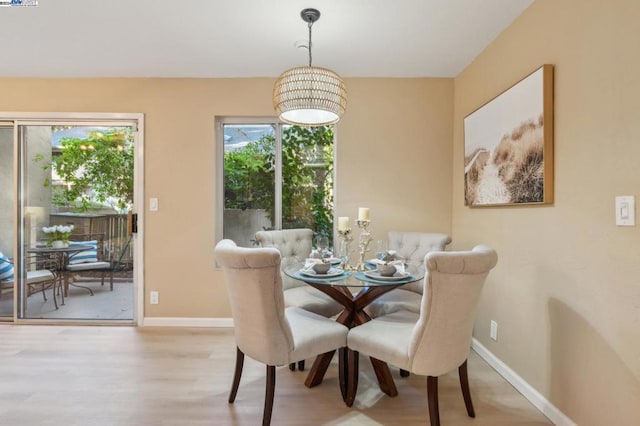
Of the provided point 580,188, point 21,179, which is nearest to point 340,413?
point 580,188

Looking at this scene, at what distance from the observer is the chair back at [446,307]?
1.42 metres

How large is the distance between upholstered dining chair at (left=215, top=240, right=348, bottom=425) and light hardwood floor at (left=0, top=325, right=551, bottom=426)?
38 cm

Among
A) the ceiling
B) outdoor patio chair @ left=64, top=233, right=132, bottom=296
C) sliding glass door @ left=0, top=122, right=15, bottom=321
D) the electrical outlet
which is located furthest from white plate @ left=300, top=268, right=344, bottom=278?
sliding glass door @ left=0, top=122, right=15, bottom=321

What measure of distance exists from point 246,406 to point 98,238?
7.85ft

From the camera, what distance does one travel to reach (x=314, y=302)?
89.1 inches

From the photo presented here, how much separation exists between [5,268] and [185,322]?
6.19ft

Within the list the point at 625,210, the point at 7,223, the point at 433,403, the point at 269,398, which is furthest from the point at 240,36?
the point at 7,223

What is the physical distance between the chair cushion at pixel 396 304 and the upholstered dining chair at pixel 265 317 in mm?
553

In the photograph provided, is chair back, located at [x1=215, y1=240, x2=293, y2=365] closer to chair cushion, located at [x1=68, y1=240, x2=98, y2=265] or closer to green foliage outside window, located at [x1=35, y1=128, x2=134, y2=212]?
green foliage outside window, located at [x1=35, y1=128, x2=134, y2=212]

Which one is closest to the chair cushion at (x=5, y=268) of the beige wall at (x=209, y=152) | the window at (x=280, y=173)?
the beige wall at (x=209, y=152)

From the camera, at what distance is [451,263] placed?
141cm

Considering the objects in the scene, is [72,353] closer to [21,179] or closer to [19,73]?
[21,179]

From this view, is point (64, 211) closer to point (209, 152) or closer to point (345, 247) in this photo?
point (209, 152)

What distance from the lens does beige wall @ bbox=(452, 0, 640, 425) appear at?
4.42 feet
